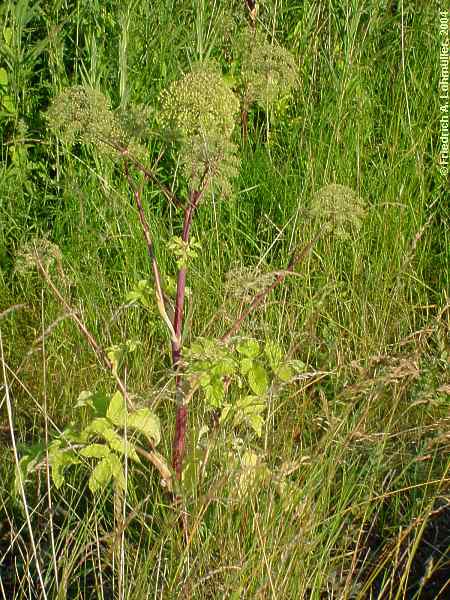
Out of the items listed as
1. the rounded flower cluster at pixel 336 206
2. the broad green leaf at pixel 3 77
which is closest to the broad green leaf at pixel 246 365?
the rounded flower cluster at pixel 336 206

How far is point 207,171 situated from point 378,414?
911 mm

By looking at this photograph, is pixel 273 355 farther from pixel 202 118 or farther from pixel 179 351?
pixel 202 118

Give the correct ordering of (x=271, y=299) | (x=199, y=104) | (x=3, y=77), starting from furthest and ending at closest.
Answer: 1. (x=3, y=77)
2. (x=271, y=299)
3. (x=199, y=104)

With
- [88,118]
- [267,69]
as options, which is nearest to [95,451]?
[88,118]

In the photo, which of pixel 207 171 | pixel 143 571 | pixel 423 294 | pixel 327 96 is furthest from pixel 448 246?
pixel 143 571

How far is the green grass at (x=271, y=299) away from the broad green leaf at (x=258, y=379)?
2.7 inches

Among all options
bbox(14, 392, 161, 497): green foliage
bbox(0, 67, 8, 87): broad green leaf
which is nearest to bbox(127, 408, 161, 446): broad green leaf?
bbox(14, 392, 161, 497): green foliage

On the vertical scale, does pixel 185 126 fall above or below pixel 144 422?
above

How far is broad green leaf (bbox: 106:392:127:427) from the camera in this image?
198 centimetres

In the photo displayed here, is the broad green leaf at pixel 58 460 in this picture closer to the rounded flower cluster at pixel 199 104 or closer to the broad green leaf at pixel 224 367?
the broad green leaf at pixel 224 367

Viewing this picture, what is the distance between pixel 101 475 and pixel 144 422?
0.45 ft

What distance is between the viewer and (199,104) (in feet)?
6.04

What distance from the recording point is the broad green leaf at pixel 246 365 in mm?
A: 2053

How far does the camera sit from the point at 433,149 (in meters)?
3.54
